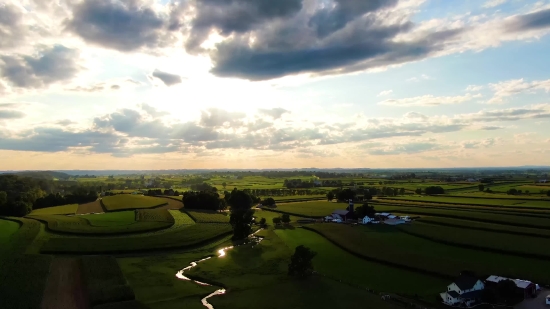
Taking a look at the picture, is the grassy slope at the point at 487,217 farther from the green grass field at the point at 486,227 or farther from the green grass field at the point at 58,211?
the green grass field at the point at 58,211

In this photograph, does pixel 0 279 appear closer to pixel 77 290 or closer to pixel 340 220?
pixel 77 290

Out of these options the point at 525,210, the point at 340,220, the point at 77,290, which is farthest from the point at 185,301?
the point at 525,210

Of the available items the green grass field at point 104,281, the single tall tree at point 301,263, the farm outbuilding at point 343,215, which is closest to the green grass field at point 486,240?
the farm outbuilding at point 343,215

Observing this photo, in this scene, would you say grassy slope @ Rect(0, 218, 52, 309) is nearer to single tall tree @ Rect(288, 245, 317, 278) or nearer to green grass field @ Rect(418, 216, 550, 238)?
single tall tree @ Rect(288, 245, 317, 278)

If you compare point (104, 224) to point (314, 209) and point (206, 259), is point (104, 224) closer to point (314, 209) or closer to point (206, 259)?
point (206, 259)

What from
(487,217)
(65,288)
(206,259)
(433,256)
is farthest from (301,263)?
(487,217)
